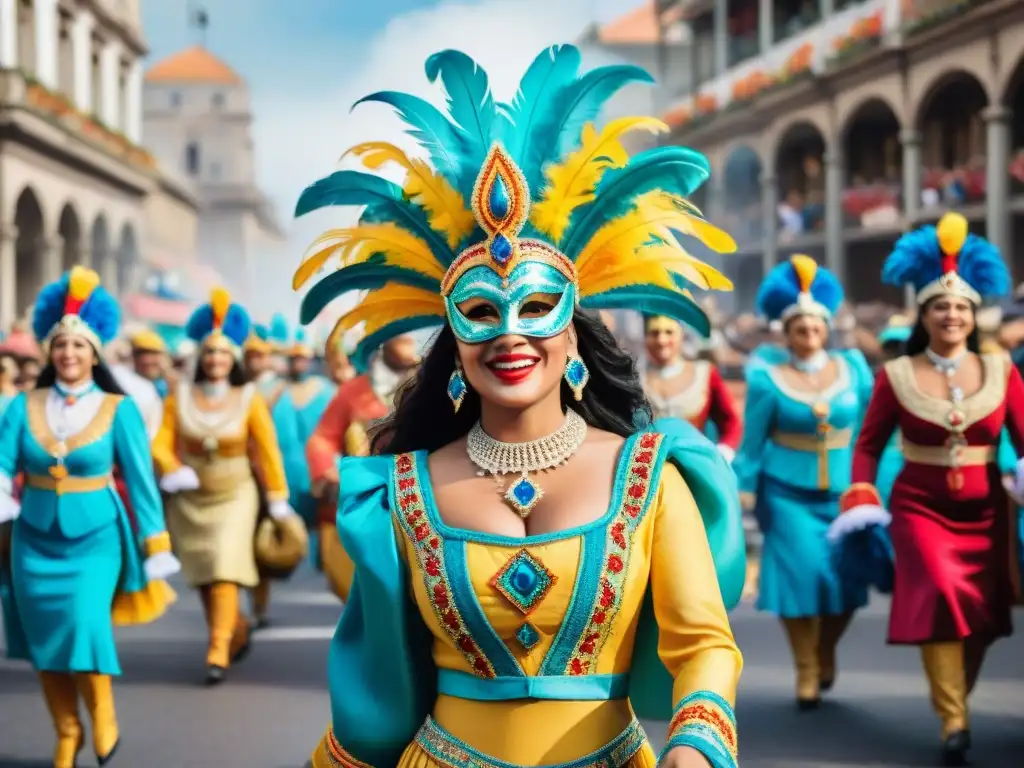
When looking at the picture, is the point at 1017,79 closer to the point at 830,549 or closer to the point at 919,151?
the point at 919,151

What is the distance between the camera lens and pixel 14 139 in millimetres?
32062

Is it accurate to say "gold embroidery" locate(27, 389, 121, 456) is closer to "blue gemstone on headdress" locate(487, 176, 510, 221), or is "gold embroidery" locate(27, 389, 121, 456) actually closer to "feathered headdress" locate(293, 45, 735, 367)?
"feathered headdress" locate(293, 45, 735, 367)

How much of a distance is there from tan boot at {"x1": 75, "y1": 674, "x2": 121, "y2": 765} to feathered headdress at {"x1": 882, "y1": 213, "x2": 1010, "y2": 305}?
3.81m

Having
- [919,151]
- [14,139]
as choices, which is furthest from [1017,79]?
[14,139]

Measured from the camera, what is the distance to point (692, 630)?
3328 mm

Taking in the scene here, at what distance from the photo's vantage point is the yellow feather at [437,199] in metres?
3.69

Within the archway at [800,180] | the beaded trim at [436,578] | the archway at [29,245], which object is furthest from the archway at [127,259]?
the beaded trim at [436,578]

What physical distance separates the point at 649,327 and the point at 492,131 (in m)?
6.87

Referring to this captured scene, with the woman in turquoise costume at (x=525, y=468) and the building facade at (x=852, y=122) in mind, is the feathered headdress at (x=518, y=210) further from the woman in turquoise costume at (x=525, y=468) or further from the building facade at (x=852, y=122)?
the building facade at (x=852, y=122)

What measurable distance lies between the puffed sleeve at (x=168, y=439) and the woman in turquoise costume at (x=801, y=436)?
3239mm

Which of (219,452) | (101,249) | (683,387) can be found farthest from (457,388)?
(101,249)

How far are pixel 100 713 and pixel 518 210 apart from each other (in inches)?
173

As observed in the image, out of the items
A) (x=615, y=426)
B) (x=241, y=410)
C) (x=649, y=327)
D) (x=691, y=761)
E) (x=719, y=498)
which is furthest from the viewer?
(x=649, y=327)

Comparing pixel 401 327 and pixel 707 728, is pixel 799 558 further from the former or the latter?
pixel 707 728
